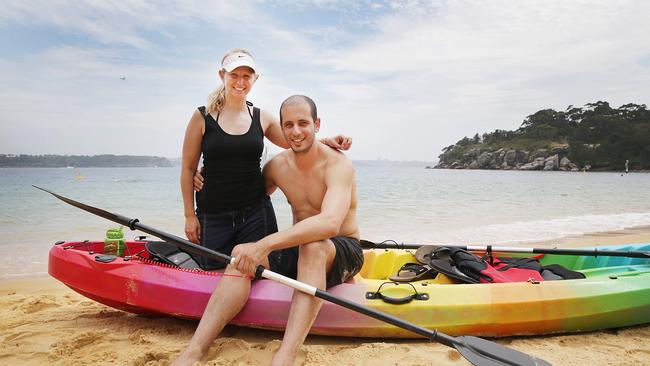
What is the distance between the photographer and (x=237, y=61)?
116 inches

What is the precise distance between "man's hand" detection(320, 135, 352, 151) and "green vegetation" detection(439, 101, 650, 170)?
73762mm

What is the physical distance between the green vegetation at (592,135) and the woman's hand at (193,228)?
74355 mm

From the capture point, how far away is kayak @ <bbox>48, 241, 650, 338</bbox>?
3082mm

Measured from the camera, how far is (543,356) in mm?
2902

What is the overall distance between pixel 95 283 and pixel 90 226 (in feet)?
27.6

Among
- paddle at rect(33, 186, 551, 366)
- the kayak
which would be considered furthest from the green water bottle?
paddle at rect(33, 186, 551, 366)

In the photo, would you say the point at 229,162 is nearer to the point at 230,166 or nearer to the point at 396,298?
the point at 230,166

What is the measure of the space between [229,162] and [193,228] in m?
0.56

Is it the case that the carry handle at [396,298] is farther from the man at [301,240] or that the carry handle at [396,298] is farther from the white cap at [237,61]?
the white cap at [237,61]

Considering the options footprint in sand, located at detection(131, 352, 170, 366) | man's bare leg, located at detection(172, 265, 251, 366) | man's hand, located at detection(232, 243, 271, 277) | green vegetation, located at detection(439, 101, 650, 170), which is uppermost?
green vegetation, located at detection(439, 101, 650, 170)

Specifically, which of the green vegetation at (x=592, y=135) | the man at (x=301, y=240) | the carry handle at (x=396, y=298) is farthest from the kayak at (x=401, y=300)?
the green vegetation at (x=592, y=135)

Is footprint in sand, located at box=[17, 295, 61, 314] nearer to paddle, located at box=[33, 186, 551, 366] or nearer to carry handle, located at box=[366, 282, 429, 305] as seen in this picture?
paddle, located at box=[33, 186, 551, 366]

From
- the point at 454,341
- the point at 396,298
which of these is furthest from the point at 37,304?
the point at 454,341

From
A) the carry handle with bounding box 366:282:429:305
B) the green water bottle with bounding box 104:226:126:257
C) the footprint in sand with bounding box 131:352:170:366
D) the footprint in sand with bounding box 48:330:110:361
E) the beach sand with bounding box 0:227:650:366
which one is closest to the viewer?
the footprint in sand with bounding box 131:352:170:366
